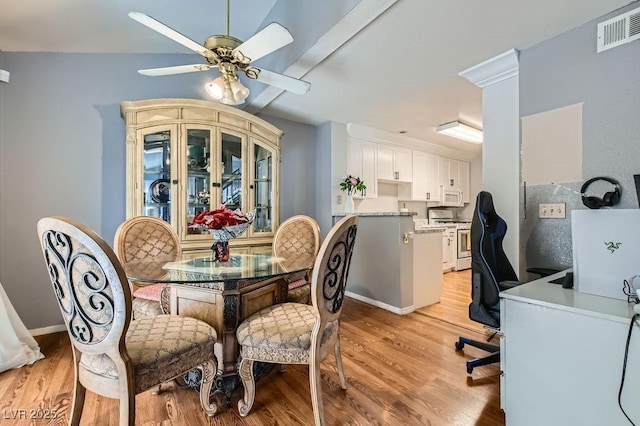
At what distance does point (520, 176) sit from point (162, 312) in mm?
2812

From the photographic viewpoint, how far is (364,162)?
4.20 meters

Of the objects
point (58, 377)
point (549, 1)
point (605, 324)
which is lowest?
point (58, 377)

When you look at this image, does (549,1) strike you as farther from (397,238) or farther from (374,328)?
(374,328)

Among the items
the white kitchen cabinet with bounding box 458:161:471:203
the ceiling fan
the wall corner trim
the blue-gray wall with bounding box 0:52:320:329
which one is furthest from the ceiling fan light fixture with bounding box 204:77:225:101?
the white kitchen cabinet with bounding box 458:161:471:203

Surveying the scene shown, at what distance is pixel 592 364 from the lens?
1077mm

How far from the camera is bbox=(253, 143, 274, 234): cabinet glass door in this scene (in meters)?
3.19

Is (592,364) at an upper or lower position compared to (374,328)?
upper

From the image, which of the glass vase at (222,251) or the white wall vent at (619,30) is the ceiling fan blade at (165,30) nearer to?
the glass vase at (222,251)

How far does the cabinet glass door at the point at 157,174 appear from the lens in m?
2.62

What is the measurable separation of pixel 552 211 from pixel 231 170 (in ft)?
9.12

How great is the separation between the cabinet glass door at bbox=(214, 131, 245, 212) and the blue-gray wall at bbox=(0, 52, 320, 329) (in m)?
0.88

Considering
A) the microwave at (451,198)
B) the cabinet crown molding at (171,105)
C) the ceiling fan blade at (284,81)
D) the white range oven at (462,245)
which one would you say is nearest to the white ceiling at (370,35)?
the ceiling fan blade at (284,81)

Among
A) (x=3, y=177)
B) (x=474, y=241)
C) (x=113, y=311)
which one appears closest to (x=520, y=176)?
(x=474, y=241)

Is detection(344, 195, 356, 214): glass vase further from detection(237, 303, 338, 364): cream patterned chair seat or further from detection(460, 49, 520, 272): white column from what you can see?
detection(237, 303, 338, 364): cream patterned chair seat
